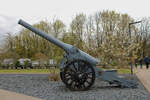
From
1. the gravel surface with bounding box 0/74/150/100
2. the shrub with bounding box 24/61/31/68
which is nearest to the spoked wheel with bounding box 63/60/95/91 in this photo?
the gravel surface with bounding box 0/74/150/100

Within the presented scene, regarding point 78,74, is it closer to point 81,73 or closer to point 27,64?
point 81,73

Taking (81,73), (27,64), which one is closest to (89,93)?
(81,73)

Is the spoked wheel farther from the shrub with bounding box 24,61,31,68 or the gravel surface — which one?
the shrub with bounding box 24,61,31,68

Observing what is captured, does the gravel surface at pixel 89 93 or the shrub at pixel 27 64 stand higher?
the shrub at pixel 27 64

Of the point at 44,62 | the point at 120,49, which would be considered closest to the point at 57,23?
the point at 44,62

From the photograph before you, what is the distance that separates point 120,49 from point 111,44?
5.42ft

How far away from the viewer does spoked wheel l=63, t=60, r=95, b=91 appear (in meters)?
8.67

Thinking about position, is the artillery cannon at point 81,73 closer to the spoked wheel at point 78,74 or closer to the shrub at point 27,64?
the spoked wheel at point 78,74

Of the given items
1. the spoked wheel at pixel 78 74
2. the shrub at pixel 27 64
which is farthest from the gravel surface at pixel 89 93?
the shrub at pixel 27 64

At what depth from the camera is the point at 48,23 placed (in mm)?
44969

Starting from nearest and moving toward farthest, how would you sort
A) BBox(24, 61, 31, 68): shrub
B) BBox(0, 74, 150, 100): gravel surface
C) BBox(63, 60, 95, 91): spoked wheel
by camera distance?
BBox(0, 74, 150, 100): gravel surface < BBox(63, 60, 95, 91): spoked wheel < BBox(24, 61, 31, 68): shrub

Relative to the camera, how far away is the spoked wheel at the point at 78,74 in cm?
867

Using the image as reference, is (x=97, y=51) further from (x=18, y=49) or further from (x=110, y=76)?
(x=18, y=49)

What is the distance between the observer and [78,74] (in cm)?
870
